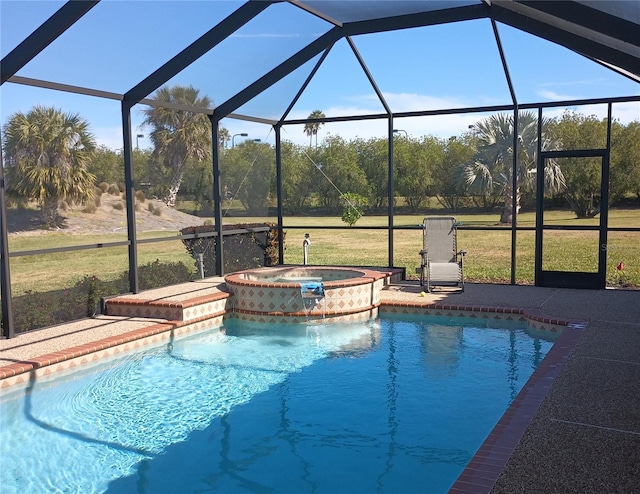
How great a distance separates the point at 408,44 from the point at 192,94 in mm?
8625

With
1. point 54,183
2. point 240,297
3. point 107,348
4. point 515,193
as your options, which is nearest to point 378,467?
point 107,348

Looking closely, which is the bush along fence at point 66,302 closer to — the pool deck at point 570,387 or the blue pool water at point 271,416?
the pool deck at point 570,387

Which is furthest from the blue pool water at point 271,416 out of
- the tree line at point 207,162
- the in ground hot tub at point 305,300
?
the tree line at point 207,162

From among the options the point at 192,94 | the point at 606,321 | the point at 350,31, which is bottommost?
the point at 606,321

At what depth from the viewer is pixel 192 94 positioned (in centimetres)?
948

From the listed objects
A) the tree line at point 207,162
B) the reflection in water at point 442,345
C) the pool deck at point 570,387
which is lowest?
the reflection in water at point 442,345

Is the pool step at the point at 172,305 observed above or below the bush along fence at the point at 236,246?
below

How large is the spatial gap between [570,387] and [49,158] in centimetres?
887

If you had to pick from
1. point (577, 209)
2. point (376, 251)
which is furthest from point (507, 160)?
point (376, 251)

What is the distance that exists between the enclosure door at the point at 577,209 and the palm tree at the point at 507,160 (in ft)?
0.64

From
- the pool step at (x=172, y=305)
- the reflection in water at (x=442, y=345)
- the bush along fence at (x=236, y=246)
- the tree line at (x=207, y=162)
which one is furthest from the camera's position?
the bush along fence at (x=236, y=246)

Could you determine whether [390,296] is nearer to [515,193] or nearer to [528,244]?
[515,193]

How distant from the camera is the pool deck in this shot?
3.11 m

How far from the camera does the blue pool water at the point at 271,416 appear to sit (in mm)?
3967
